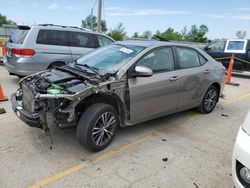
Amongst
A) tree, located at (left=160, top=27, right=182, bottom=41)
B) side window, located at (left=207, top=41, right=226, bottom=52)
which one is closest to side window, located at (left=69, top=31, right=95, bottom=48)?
side window, located at (left=207, top=41, right=226, bottom=52)

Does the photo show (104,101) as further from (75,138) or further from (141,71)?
(75,138)

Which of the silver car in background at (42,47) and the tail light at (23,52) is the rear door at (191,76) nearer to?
the silver car in background at (42,47)

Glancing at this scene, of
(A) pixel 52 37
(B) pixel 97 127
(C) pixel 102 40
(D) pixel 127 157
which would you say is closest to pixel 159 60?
(B) pixel 97 127

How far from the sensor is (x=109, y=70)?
13.0 ft

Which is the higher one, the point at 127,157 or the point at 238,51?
the point at 238,51

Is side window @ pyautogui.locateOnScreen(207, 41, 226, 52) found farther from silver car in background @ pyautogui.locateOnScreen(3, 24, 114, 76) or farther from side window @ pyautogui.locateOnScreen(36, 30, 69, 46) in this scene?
side window @ pyautogui.locateOnScreen(36, 30, 69, 46)

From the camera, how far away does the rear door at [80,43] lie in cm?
766

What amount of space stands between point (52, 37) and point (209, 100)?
4718 mm

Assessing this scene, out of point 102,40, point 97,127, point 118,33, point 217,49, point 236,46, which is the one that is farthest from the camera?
point 118,33

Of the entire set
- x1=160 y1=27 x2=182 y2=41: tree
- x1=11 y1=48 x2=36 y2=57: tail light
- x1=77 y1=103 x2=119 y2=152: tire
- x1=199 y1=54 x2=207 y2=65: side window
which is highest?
x1=199 y1=54 x2=207 y2=65: side window

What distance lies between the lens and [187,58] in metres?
5.06

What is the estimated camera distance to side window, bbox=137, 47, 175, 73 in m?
4.24

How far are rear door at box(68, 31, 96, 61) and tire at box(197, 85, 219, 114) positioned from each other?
159 inches

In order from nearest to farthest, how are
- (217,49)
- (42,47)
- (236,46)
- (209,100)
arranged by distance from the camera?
(209,100) → (42,47) → (236,46) → (217,49)
